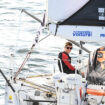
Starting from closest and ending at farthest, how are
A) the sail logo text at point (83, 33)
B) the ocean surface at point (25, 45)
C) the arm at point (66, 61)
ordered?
1. the sail logo text at point (83, 33)
2. the arm at point (66, 61)
3. the ocean surface at point (25, 45)

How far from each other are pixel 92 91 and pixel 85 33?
132 cm

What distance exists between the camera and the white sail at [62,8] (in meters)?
9.25

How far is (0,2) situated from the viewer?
1024 inches

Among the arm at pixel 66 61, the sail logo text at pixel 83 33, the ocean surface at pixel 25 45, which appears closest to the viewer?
the sail logo text at pixel 83 33

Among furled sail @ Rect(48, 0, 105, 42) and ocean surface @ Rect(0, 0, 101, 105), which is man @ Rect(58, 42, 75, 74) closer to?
furled sail @ Rect(48, 0, 105, 42)

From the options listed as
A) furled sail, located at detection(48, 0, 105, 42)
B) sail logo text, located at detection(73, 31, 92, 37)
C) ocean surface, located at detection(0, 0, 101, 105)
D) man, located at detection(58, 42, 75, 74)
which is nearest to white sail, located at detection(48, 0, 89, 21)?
furled sail, located at detection(48, 0, 105, 42)

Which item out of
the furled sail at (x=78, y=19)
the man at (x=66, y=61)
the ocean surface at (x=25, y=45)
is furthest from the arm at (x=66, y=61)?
the ocean surface at (x=25, y=45)

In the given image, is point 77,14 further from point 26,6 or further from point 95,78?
point 26,6

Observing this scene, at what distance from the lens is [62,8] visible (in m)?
9.33

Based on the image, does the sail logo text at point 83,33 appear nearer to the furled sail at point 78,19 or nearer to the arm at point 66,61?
the furled sail at point 78,19

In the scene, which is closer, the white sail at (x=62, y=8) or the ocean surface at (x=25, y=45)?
the white sail at (x=62, y=8)

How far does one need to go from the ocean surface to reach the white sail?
420 cm

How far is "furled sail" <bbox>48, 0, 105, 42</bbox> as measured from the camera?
924cm

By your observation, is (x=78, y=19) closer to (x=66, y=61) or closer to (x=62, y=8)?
(x=62, y=8)
